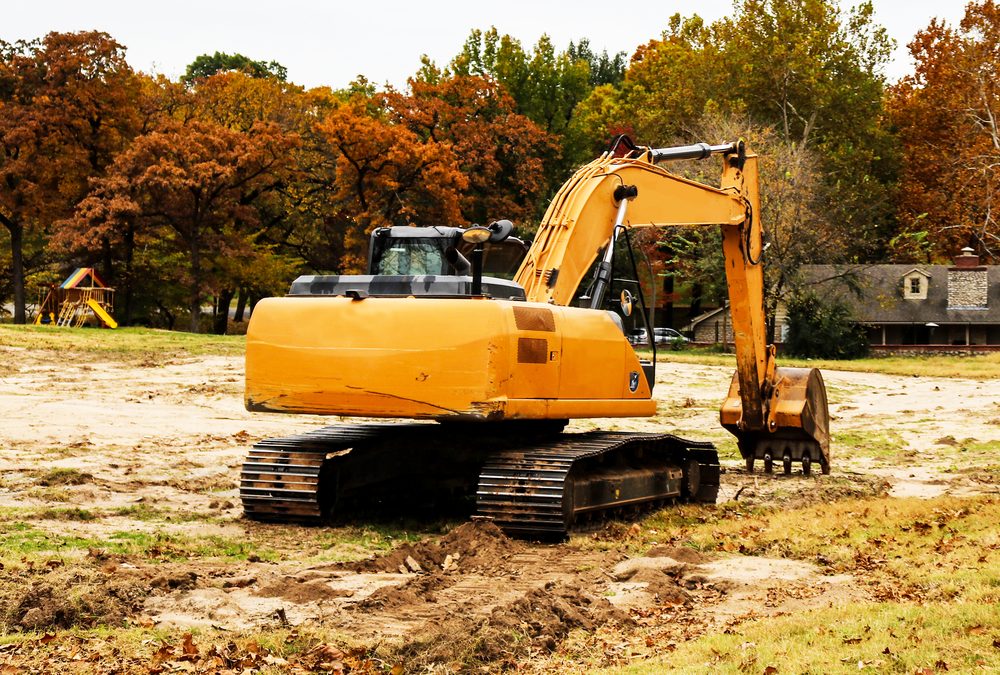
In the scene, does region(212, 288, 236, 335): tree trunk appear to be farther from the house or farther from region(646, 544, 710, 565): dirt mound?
region(646, 544, 710, 565): dirt mound

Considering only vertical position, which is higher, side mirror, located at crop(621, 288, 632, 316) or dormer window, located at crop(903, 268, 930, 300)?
dormer window, located at crop(903, 268, 930, 300)

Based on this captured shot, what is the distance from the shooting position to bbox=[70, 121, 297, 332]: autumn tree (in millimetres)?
48750

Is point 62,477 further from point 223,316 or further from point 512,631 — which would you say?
point 223,316

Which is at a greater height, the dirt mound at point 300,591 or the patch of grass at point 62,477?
the patch of grass at point 62,477

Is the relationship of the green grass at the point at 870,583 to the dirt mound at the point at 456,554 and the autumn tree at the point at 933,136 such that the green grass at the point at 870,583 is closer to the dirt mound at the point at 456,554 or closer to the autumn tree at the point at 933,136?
the dirt mound at the point at 456,554

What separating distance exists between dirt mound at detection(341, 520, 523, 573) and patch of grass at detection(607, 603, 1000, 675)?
2.85m

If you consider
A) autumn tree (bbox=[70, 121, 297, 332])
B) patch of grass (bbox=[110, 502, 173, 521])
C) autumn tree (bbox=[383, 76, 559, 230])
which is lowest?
patch of grass (bbox=[110, 502, 173, 521])

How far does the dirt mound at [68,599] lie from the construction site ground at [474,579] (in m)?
0.02

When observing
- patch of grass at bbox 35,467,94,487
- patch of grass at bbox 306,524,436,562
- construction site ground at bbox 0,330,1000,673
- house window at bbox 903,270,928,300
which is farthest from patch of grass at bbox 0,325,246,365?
house window at bbox 903,270,928,300

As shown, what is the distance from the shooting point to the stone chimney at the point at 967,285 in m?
61.5

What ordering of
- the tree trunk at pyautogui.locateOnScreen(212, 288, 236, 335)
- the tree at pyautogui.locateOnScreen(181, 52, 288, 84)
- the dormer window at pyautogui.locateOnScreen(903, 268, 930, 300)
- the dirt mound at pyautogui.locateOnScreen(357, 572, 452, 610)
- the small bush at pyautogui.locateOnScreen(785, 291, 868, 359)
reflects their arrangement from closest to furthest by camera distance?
the dirt mound at pyautogui.locateOnScreen(357, 572, 452, 610) → the small bush at pyautogui.locateOnScreen(785, 291, 868, 359) → the tree trunk at pyautogui.locateOnScreen(212, 288, 236, 335) → the dormer window at pyautogui.locateOnScreen(903, 268, 930, 300) → the tree at pyautogui.locateOnScreen(181, 52, 288, 84)

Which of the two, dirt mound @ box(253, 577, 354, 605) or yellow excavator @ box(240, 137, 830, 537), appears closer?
dirt mound @ box(253, 577, 354, 605)

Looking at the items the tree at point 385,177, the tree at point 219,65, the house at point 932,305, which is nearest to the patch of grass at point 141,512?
the tree at point 385,177

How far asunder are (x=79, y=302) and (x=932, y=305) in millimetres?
40015
